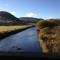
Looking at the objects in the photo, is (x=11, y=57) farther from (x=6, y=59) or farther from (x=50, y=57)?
(x=50, y=57)

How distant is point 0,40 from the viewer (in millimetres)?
27172

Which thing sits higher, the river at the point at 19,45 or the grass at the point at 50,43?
the grass at the point at 50,43

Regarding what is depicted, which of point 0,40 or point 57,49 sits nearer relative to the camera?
point 57,49

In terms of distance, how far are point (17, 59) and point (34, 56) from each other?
2.07 ft

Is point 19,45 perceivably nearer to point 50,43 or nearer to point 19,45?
point 19,45

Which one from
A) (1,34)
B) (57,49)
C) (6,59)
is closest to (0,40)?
(1,34)

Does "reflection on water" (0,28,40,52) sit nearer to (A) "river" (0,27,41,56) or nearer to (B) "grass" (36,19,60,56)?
(A) "river" (0,27,41,56)

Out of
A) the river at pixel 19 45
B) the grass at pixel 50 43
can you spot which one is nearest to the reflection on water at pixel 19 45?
the river at pixel 19 45

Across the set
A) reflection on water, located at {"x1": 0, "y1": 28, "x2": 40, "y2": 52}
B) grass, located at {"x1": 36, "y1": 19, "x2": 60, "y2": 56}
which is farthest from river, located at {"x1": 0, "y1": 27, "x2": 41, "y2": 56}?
grass, located at {"x1": 36, "y1": 19, "x2": 60, "y2": 56}

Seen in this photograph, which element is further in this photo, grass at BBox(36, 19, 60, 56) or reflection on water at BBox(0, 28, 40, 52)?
reflection on water at BBox(0, 28, 40, 52)

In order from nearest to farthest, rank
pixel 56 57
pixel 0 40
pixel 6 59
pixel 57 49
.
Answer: pixel 56 57
pixel 6 59
pixel 57 49
pixel 0 40

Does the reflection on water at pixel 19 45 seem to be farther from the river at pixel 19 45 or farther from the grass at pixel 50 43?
the grass at pixel 50 43

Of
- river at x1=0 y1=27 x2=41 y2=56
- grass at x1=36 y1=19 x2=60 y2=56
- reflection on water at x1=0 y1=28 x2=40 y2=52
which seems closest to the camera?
grass at x1=36 y1=19 x2=60 y2=56

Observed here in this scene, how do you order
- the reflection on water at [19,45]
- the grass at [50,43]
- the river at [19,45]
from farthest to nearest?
the reflection on water at [19,45] < the river at [19,45] < the grass at [50,43]
